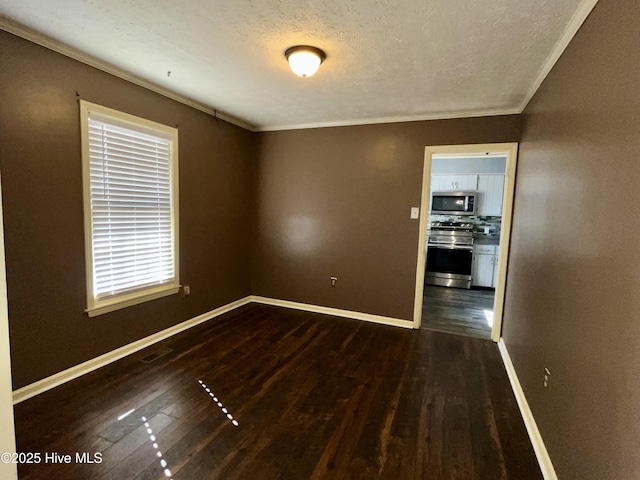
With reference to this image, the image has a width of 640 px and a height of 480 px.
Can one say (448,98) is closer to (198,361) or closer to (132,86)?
(132,86)

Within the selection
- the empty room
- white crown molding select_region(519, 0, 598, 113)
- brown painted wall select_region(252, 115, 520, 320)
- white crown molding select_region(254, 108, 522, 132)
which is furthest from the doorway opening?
white crown molding select_region(519, 0, 598, 113)

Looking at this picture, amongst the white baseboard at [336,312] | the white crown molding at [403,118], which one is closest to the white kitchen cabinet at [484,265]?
the white baseboard at [336,312]

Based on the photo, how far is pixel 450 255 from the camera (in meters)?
5.81

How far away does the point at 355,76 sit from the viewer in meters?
2.58

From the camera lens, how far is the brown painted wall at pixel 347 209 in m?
3.66

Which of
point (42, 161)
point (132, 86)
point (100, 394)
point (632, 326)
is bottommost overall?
point (100, 394)

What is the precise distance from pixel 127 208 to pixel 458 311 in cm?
419

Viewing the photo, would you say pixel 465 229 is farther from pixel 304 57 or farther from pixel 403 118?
pixel 304 57

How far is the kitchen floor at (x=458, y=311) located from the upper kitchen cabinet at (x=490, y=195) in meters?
1.41

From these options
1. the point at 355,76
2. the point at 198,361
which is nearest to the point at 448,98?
the point at 355,76

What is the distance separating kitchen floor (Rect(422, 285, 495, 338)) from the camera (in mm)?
3781

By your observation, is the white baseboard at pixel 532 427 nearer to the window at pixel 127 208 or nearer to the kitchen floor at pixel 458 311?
the kitchen floor at pixel 458 311

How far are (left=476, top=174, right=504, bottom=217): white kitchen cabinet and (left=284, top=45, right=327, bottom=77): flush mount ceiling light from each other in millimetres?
4498

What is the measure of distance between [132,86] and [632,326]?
11.7 ft
